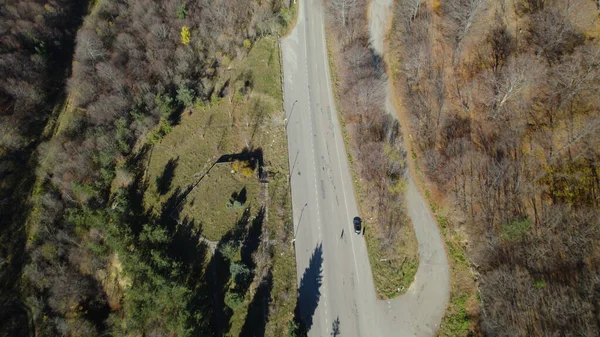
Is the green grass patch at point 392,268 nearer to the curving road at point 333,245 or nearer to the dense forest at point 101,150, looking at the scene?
the curving road at point 333,245

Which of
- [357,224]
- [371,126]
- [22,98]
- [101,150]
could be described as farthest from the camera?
[22,98]

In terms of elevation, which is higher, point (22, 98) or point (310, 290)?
point (22, 98)

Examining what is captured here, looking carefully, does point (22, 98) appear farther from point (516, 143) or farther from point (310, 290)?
point (516, 143)

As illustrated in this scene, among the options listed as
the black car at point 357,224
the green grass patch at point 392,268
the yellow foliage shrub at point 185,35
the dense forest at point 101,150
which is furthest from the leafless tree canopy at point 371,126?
the yellow foliage shrub at point 185,35

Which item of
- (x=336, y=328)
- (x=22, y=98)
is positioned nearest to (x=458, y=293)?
(x=336, y=328)

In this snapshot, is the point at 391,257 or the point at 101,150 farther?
the point at 101,150

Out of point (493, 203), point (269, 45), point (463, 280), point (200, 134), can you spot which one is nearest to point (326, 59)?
point (269, 45)

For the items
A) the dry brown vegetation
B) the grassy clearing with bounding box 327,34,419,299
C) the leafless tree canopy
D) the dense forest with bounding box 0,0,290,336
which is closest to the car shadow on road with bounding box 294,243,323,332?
the grassy clearing with bounding box 327,34,419,299
